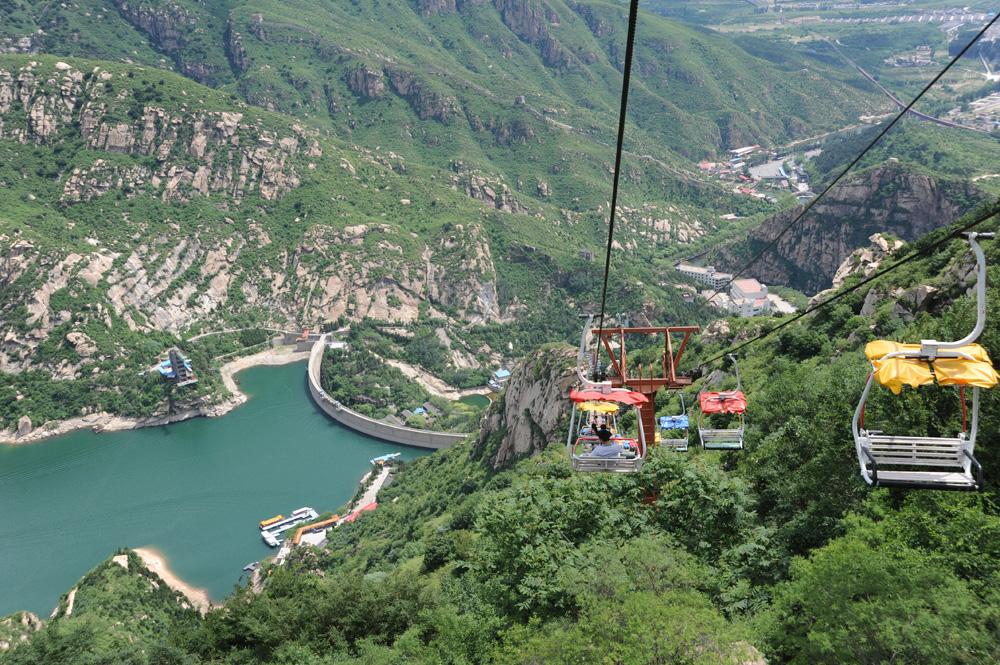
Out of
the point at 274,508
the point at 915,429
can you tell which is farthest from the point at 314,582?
the point at 274,508

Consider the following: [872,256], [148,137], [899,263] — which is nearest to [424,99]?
[148,137]

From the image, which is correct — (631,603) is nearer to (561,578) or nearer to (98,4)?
(561,578)

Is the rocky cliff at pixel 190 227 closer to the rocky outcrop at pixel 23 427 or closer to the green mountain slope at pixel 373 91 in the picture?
the rocky outcrop at pixel 23 427

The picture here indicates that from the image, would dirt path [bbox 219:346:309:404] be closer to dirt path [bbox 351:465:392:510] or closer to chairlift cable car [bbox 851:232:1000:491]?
dirt path [bbox 351:465:392:510]

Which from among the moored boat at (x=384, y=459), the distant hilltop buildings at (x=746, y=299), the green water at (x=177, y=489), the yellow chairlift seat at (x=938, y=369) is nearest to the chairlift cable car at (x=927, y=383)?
the yellow chairlift seat at (x=938, y=369)

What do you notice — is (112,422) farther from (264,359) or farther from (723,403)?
(723,403)

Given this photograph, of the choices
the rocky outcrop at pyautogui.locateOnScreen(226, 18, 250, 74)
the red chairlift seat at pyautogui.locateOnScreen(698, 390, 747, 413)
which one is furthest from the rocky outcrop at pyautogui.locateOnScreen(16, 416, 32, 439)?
the rocky outcrop at pyautogui.locateOnScreen(226, 18, 250, 74)

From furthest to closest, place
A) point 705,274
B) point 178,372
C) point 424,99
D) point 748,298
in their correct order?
point 424,99, point 705,274, point 748,298, point 178,372
